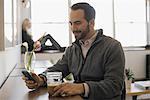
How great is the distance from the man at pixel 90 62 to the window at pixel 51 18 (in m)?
4.03

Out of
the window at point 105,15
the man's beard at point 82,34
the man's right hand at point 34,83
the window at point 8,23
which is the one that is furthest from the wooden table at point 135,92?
the window at point 105,15

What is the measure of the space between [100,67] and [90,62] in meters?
0.08

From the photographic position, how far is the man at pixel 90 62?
1415 mm

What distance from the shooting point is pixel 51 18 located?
5.88m

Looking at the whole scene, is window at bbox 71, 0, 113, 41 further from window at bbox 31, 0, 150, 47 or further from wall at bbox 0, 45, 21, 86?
wall at bbox 0, 45, 21, 86

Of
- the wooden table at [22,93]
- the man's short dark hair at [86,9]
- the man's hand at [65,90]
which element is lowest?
the wooden table at [22,93]

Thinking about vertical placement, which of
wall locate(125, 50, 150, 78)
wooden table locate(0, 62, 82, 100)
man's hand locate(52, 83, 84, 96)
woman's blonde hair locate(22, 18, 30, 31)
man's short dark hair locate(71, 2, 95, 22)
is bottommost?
wall locate(125, 50, 150, 78)

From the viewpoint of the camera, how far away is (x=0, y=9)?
5.80ft

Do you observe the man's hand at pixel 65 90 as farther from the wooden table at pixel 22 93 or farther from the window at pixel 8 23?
the window at pixel 8 23

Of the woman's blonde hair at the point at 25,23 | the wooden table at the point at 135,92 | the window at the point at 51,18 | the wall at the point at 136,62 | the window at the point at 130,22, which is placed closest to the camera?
the wooden table at the point at 135,92

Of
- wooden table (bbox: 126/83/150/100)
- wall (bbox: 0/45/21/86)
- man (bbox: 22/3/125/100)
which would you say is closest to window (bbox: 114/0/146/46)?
wooden table (bbox: 126/83/150/100)

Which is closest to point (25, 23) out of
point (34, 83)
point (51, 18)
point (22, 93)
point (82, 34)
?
point (51, 18)

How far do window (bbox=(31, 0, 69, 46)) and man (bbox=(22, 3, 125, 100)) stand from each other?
13.2 ft

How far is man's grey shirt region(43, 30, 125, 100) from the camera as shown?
1.44 meters
